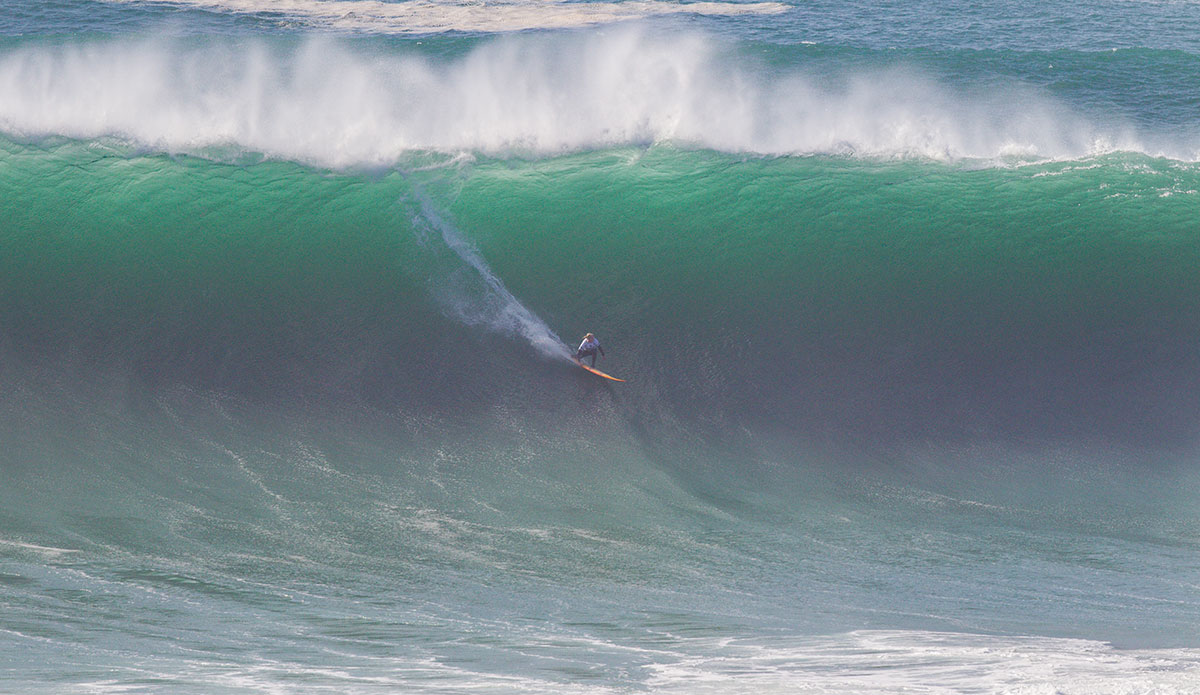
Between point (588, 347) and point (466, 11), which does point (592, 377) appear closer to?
point (588, 347)

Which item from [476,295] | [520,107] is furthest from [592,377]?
[520,107]

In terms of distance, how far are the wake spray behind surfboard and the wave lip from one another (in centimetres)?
934

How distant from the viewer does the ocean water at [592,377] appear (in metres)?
9.12

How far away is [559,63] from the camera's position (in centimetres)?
1875

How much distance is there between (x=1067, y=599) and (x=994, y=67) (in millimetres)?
14744

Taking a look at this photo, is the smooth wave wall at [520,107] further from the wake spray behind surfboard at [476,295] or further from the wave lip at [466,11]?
the wave lip at [466,11]

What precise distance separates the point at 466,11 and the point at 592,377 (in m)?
14.8

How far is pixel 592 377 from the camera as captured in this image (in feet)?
42.3

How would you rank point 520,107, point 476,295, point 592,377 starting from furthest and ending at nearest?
point 520,107, point 476,295, point 592,377

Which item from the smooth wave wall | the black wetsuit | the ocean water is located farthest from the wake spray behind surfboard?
the smooth wave wall

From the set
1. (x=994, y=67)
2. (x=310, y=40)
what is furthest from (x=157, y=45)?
(x=994, y=67)

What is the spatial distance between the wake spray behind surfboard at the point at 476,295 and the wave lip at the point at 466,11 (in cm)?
934

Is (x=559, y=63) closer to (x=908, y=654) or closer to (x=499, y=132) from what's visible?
(x=499, y=132)

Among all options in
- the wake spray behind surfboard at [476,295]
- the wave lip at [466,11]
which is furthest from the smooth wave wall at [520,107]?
the wave lip at [466,11]
